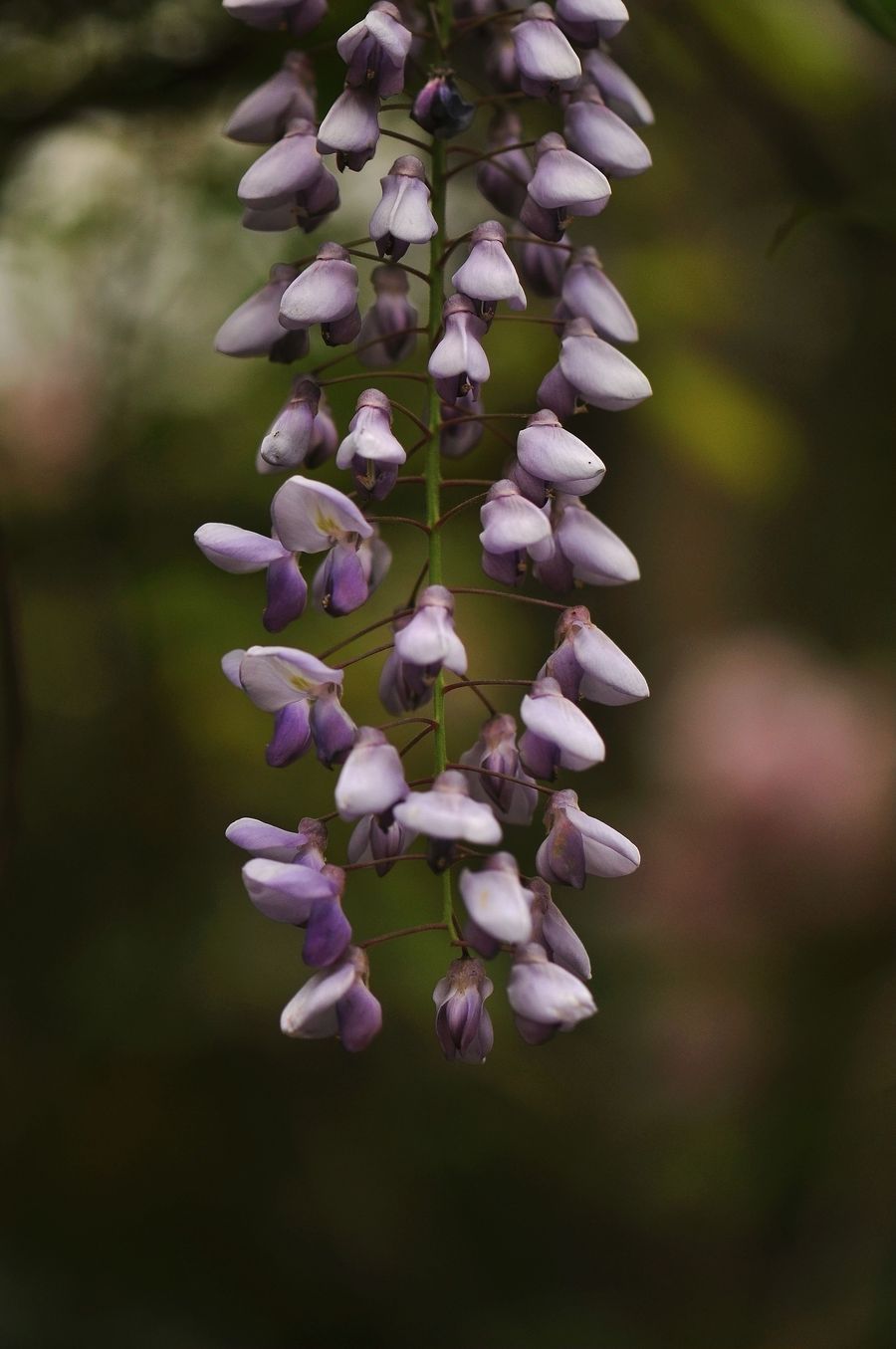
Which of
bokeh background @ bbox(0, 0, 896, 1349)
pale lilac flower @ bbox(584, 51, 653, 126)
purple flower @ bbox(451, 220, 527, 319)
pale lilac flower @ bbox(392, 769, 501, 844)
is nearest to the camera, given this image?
pale lilac flower @ bbox(392, 769, 501, 844)

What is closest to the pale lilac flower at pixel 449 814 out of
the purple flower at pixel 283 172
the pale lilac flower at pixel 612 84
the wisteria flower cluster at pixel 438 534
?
the wisteria flower cluster at pixel 438 534

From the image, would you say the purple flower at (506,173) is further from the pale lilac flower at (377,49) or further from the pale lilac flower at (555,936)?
the pale lilac flower at (555,936)

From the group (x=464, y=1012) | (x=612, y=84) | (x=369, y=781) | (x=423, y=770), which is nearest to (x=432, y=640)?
(x=369, y=781)

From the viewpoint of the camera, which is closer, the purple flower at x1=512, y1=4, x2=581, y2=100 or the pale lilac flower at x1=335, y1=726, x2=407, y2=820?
the pale lilac flower at x1=335, y1=726, x2=407, y2=820

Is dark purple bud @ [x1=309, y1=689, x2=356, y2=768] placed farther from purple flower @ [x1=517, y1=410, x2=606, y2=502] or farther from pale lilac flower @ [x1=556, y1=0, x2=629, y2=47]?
pale lilac flower @ [x1=556, y1=0, x2=629, y2=47]

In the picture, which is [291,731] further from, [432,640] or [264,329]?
[264,329]

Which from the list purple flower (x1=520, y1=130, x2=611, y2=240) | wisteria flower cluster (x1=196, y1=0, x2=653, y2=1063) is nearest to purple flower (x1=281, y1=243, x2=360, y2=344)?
wisteria flower cluster (x1=196, y1=0, x2=653, y2=1063)
